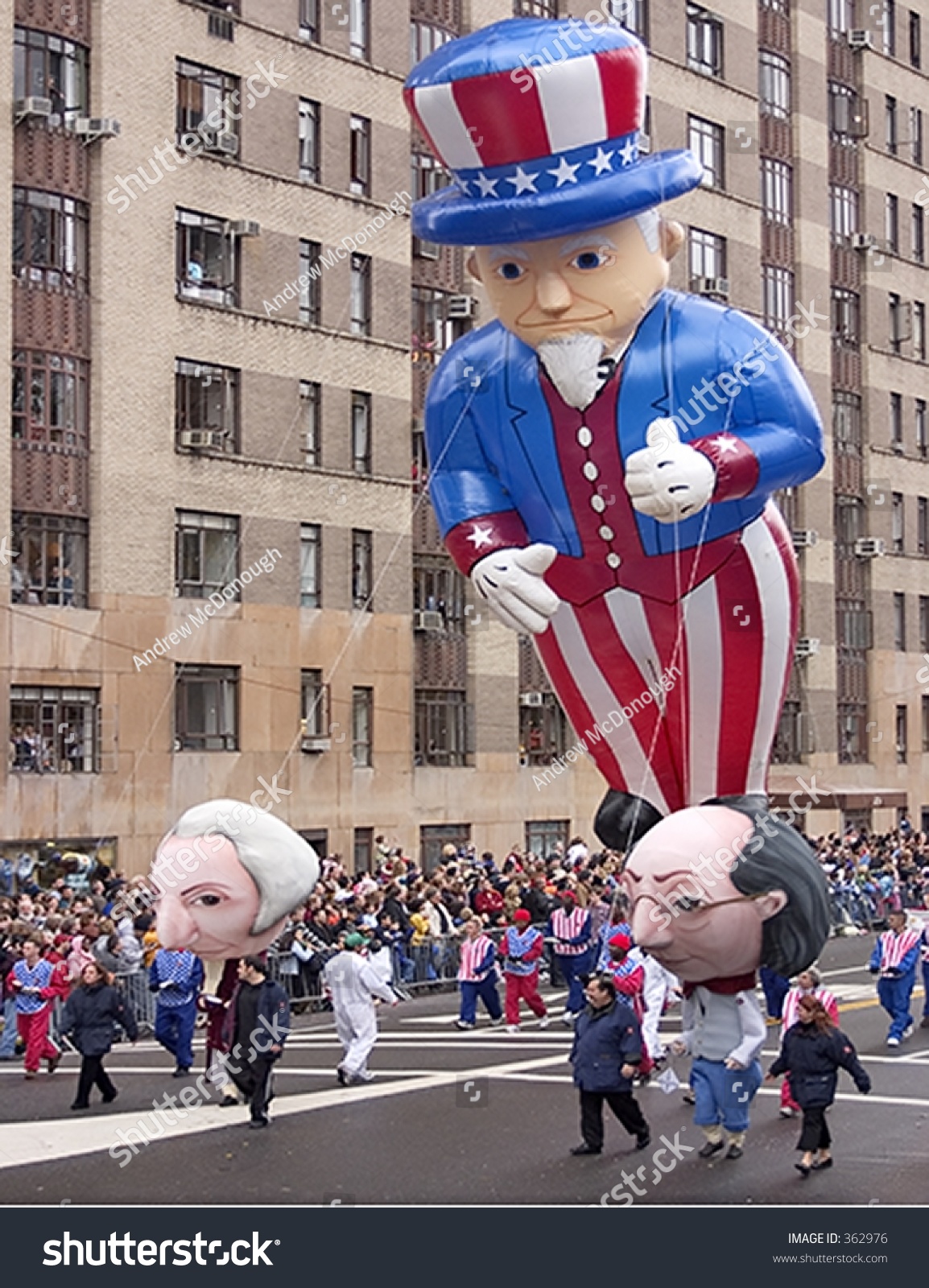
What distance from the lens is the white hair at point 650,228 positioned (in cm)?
980

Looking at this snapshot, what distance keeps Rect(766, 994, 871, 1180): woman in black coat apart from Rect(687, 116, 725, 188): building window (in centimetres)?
3042

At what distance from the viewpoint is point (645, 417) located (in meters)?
9.77

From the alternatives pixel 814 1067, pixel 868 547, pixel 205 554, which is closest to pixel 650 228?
pixel 814 1067

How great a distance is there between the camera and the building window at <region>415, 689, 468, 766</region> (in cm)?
4031

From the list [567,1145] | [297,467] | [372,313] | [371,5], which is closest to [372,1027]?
[567,1145]

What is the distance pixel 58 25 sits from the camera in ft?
111

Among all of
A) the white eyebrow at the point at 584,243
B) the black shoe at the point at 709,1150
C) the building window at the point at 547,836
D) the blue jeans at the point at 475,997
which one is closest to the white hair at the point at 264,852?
the white eyebrow at the point at 584,243

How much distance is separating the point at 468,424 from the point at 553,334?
0.72 meters

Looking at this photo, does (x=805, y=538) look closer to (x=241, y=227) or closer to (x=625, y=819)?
(x=241, y=227)

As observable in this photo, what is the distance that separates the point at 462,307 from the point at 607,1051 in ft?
84.5

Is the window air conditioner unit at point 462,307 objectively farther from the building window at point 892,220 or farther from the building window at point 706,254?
the building window at point 892,220

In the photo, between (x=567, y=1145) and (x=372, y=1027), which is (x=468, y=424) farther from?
(x=372, y=1027)

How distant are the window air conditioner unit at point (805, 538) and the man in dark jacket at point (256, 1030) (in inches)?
1247

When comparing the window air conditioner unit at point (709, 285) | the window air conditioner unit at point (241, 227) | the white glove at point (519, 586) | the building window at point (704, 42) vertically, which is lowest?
the white glove at point (519, 586)
